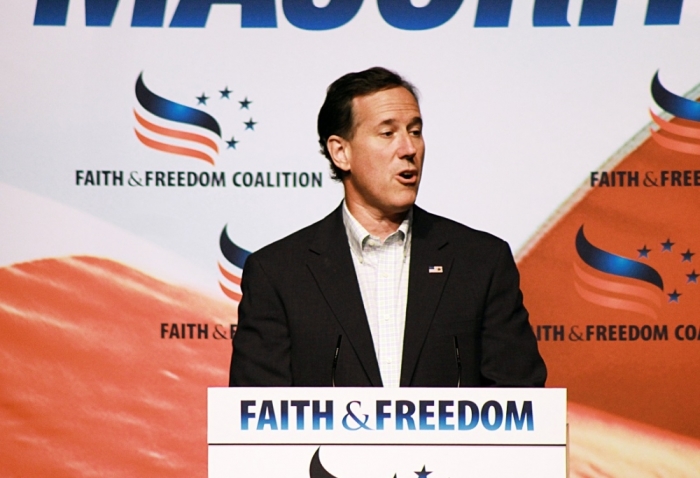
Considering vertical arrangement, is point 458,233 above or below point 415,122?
below

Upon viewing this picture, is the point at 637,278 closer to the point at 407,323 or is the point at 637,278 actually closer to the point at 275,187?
the point at 275,187

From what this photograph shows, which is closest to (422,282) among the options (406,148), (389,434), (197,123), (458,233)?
(458,233)

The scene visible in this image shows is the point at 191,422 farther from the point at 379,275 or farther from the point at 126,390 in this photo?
the point at 379,275

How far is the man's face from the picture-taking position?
2.72 metres

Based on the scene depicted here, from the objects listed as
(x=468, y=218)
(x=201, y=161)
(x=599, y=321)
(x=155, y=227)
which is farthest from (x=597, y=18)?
(x=155, y=227)

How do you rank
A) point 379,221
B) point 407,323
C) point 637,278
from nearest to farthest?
1. point 407,323
2. point 379,221
3. point 637,278

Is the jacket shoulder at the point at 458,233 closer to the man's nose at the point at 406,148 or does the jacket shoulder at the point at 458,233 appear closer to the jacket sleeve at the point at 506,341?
the jacket sleeve at the point at 506,341

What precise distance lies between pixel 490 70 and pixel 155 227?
1.34m

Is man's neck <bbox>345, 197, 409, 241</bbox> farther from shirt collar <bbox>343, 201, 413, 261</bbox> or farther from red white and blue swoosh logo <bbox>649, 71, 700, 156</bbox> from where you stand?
red white and blue swoosh logo <bbox>649, 71, 700, 156</bbox>

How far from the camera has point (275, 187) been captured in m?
3.84

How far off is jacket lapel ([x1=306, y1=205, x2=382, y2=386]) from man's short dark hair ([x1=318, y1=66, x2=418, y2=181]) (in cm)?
23

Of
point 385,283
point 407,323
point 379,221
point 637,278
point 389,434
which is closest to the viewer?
point 389,434

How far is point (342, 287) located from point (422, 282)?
0.20 metres

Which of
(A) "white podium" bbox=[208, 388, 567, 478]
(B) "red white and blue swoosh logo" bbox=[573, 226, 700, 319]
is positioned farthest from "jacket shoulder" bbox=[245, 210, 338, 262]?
(B) "red white and blue swoosh logo" bbox=[573, 226, 700, 319]
